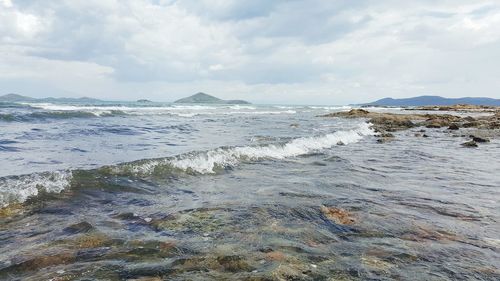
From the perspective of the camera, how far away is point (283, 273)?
13.9 feet

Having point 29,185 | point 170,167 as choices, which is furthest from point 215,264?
point 170,167

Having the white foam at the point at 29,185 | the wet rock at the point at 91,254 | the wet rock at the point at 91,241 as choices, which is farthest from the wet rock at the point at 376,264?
the white foam at the point at 29,185

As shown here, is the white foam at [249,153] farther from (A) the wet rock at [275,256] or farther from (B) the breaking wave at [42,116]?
(B) the breaking wave at [42,116]

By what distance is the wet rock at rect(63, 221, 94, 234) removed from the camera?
18.5 feet

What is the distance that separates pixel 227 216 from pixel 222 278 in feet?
7.88

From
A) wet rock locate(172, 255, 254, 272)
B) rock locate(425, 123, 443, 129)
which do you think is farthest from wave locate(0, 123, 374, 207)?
rock locate(425, 123, 443, 129)

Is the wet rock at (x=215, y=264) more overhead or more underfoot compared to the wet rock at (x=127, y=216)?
more overhead

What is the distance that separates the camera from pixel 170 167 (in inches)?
416

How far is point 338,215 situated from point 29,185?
6.14 m

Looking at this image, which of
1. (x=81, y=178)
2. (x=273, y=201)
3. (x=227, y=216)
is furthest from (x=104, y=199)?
(x=273, y=201)

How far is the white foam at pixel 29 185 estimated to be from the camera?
7203 mm

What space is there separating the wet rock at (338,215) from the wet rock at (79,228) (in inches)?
153

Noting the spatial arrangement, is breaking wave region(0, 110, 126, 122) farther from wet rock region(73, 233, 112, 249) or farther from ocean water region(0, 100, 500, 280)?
wet rock region(73, 233, 112, 249)

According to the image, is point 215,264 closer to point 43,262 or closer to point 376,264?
point 376,264
